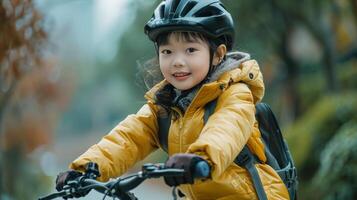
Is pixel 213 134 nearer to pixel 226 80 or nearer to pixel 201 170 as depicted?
pixel 201 170

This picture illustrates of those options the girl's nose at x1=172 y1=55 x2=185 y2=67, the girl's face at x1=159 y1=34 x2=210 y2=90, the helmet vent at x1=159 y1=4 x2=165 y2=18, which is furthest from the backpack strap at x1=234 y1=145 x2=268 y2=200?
the helmet vent at x1=159 y1=4 x2=165 y2=18

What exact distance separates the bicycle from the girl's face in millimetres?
606

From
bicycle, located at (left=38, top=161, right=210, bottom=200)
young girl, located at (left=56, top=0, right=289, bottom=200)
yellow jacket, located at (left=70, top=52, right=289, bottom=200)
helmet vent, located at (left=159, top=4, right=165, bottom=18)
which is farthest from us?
helmet vent, located at (left=159, top=4, right=165, bottom=18)

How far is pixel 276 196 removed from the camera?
149 inches

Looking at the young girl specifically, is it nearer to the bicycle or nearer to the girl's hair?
the girl's hair

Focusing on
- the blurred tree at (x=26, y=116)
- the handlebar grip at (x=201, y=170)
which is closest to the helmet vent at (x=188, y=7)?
the handlebar grip at (x=201, y=170)

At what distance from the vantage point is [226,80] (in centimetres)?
367

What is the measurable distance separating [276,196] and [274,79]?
1636cm

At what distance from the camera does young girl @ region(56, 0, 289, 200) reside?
3611 millimetres

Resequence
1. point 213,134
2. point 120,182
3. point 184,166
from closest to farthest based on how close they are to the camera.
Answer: point 184,166 → point 120,182 → point 213,134

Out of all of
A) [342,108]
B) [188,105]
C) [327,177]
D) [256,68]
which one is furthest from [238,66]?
→ [342,108]

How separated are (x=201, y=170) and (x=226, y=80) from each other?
730mm

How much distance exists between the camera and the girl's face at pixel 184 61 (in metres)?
3.65

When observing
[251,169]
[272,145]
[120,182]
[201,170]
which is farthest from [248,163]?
[120,182]
